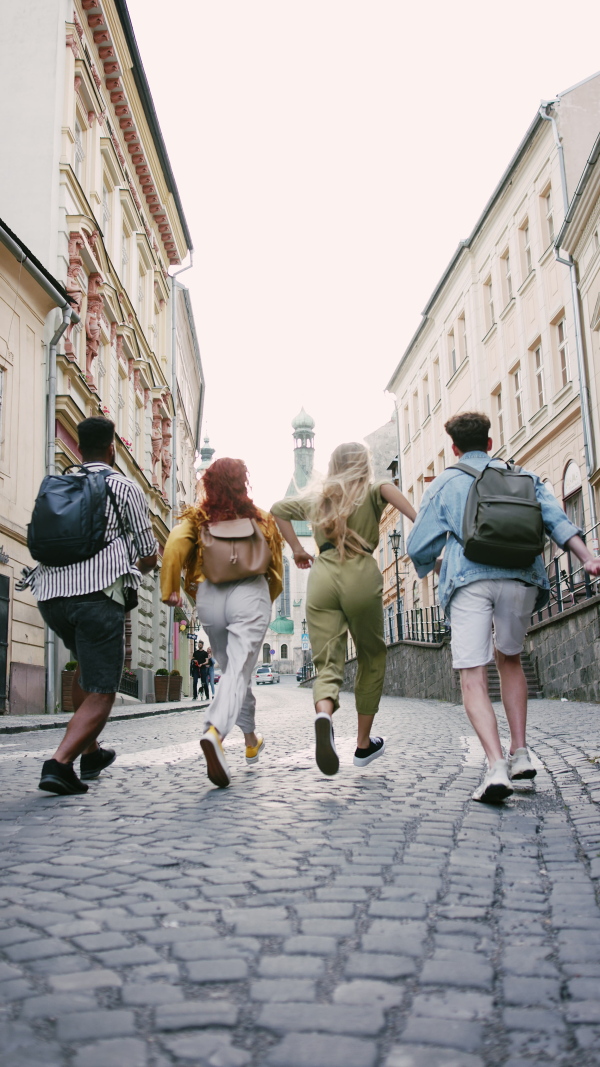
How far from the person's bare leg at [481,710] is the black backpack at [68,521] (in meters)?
1.88

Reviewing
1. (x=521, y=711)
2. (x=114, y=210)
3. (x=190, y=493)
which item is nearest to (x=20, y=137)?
(x=114, y=210)

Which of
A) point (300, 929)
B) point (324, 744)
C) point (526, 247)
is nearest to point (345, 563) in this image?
point (324, 744)

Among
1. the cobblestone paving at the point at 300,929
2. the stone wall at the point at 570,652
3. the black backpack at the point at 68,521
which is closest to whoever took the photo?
the cobblestone paving at the point at 300,929

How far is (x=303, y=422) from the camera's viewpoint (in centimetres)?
12438

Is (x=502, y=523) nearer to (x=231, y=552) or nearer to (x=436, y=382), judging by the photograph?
(x=231, y=552)

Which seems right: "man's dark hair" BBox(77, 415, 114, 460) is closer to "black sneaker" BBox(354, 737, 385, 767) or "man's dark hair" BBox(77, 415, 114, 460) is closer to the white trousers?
the white trousers

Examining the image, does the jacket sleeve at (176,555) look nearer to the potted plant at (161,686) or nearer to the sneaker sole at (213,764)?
the sneaker sole at (213,764)

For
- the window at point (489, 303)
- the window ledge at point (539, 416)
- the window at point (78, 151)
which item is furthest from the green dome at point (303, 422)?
the window at point (78, 151)

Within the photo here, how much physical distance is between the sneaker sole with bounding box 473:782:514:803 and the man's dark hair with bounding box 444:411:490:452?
1.64 meters

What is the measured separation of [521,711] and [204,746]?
1496mm

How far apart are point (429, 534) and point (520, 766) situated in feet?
3.83

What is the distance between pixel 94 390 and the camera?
71.9 ft

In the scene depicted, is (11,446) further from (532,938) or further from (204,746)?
(532,938)

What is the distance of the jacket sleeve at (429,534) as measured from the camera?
4871mm
